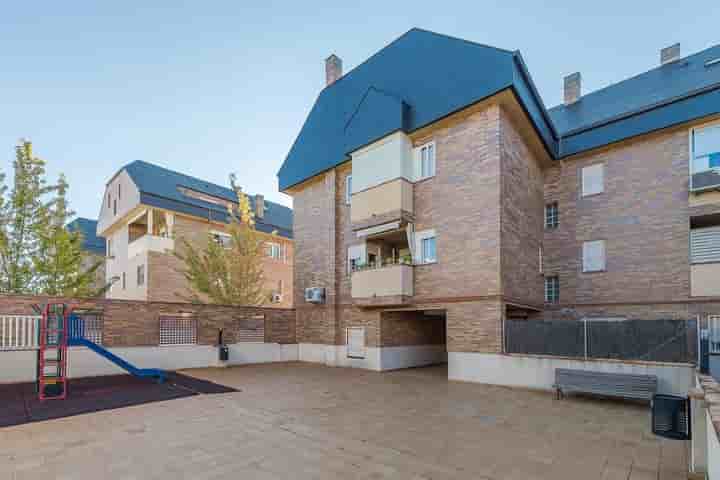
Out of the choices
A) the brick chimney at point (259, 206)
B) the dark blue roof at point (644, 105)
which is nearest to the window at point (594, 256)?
the dark blue roof at point (644, 105)

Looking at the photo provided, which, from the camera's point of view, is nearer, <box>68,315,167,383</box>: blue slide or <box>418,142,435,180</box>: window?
<box>68,315,167,383</box>: blue slide

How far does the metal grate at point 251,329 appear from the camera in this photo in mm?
16516

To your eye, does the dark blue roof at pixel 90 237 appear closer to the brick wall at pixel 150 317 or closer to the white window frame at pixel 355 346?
the brick wall at pixel 150 317

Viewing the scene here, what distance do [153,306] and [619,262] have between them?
17025mm

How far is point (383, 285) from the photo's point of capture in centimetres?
1400

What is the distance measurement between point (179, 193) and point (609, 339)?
76.0 ft

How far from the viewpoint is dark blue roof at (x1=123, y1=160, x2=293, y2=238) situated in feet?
73.2

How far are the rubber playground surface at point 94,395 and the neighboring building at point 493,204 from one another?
6350 mm

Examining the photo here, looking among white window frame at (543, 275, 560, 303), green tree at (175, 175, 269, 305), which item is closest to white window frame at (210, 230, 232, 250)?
green tree at (175, 175, 269, 305)

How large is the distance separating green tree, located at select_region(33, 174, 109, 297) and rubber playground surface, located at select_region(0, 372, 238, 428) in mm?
5299

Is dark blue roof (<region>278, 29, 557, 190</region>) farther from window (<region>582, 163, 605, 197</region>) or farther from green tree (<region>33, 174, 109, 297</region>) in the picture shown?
green tree (<region>33, 174, 109, 297</region>)

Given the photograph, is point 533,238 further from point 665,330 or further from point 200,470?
point 200,470

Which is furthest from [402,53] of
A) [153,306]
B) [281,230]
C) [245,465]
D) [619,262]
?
[281,230]

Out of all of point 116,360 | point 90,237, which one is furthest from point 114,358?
point 90,237
